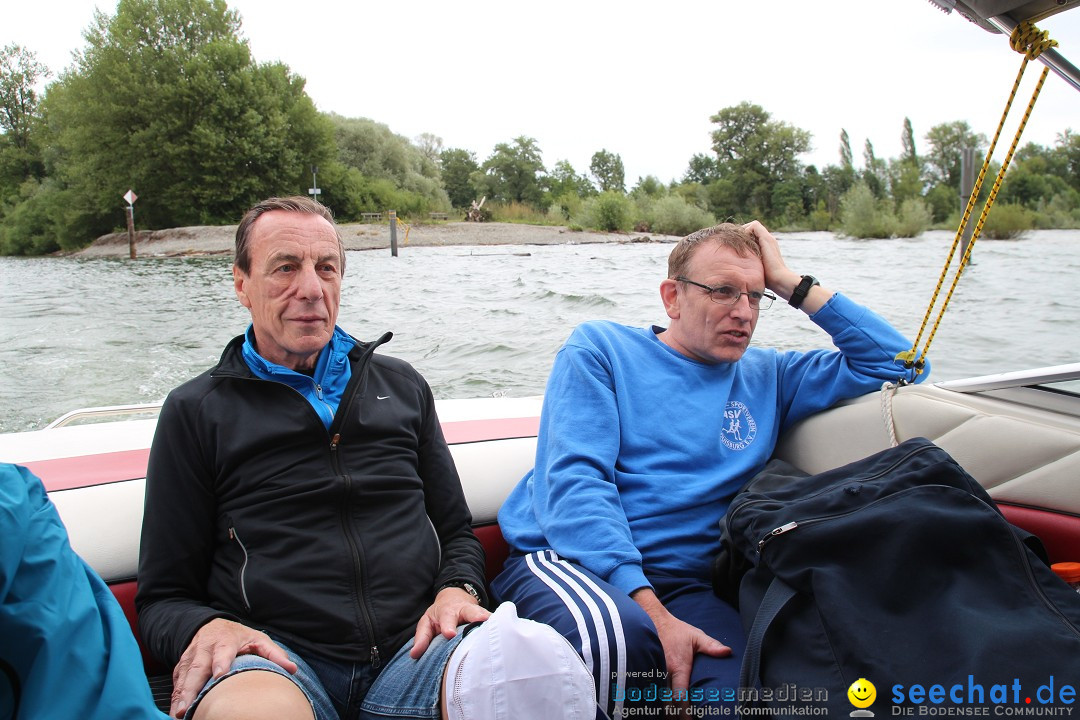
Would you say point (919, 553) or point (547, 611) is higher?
point (919, 553)

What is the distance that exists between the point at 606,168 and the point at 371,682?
38.2 metres

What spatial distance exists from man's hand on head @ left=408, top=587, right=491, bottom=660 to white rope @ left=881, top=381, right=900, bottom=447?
34.0 inches

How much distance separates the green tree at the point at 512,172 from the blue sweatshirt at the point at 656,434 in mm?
40920

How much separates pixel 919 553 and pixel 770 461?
1.66 feet

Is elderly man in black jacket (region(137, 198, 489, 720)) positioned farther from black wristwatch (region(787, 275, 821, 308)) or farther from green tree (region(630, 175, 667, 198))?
green tree (region(630, 175, 667, 198))

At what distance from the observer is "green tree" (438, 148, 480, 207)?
41.8m

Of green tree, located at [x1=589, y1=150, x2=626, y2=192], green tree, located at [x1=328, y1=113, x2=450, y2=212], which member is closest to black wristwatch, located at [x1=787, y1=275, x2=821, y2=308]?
green tree, located at [x1=328, y1=113, x2=450, y2=212]

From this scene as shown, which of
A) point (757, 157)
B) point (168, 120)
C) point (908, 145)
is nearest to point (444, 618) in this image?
point (757, 157)

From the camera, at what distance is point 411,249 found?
2258cm

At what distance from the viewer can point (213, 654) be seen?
973 millimetres

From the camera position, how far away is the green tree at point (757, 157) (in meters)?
13.5

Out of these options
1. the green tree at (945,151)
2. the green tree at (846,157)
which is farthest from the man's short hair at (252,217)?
the green tree at (846,157)

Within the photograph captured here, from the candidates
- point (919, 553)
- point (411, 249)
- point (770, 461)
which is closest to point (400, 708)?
point (919, 553)

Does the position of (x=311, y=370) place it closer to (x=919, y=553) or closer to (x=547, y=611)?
(x=547, y=611)
